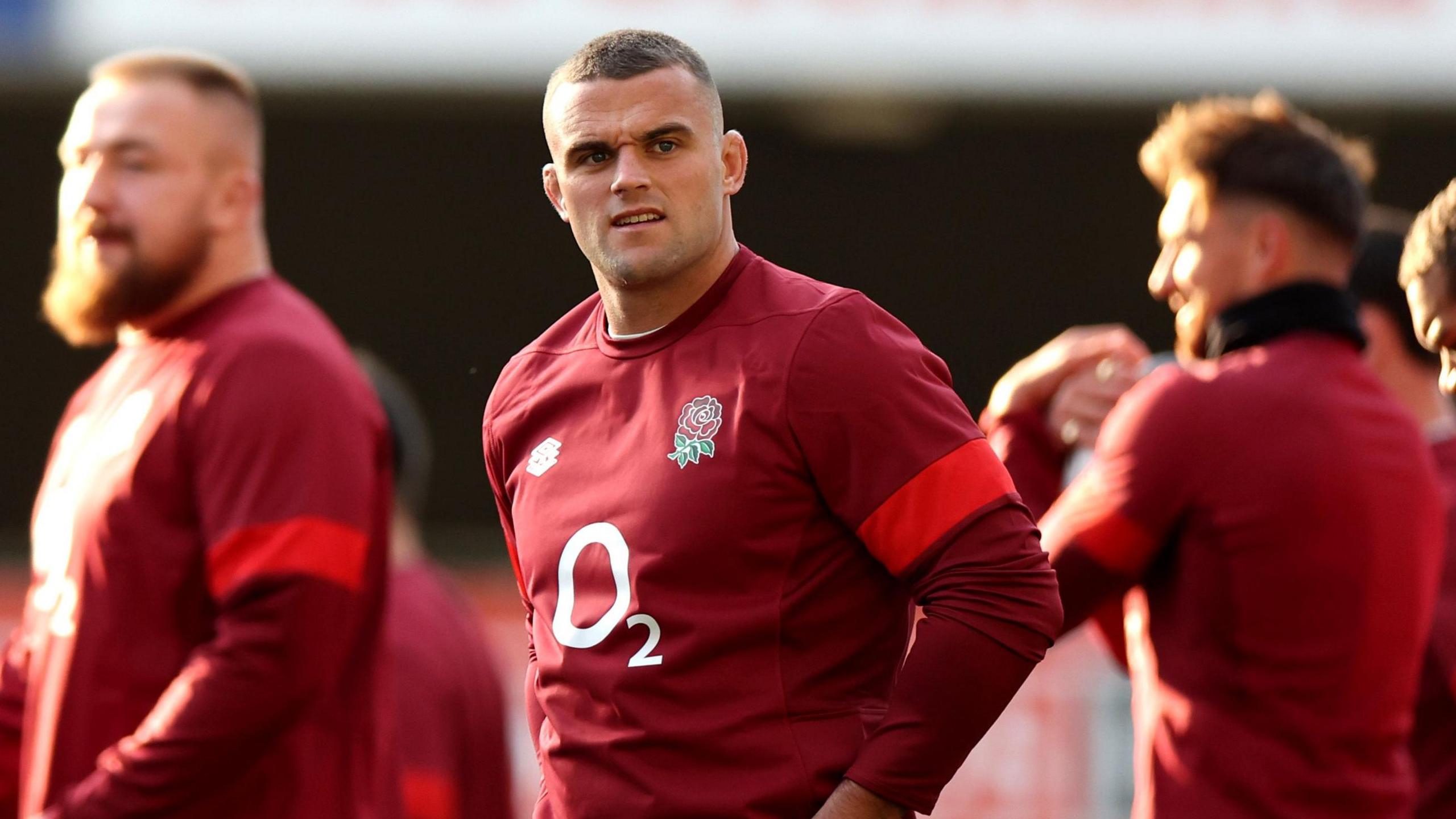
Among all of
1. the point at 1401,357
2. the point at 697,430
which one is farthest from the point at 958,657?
the point at 1401,357

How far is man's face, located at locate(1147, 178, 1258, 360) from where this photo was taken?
11.9 feet

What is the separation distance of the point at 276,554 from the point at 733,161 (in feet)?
3.41

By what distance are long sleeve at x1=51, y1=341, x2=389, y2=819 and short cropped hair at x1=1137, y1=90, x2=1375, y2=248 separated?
151 centimetres

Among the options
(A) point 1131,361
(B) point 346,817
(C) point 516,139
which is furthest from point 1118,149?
(B) point 346,817

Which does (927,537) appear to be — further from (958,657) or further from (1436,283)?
(1436,283)

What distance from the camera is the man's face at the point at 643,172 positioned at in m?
2.88

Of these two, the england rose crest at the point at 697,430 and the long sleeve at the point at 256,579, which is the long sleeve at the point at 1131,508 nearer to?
the england rose crest at the point at 697,430

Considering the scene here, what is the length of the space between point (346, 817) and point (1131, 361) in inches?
61.5

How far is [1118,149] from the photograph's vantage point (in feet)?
33.7

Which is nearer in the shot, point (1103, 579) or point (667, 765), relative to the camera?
point (667, 765)

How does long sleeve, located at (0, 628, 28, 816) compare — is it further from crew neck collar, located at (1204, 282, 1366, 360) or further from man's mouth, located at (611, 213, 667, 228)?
crew neck collar, located at (1204, 282, 1366, 360)

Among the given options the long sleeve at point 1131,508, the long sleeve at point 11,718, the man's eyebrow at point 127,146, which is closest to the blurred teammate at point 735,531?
the long sleeve at point 1131,508

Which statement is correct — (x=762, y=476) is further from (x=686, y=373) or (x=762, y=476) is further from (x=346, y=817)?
(x=346, y=817)

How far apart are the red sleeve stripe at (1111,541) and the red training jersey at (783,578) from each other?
640 millimetres
